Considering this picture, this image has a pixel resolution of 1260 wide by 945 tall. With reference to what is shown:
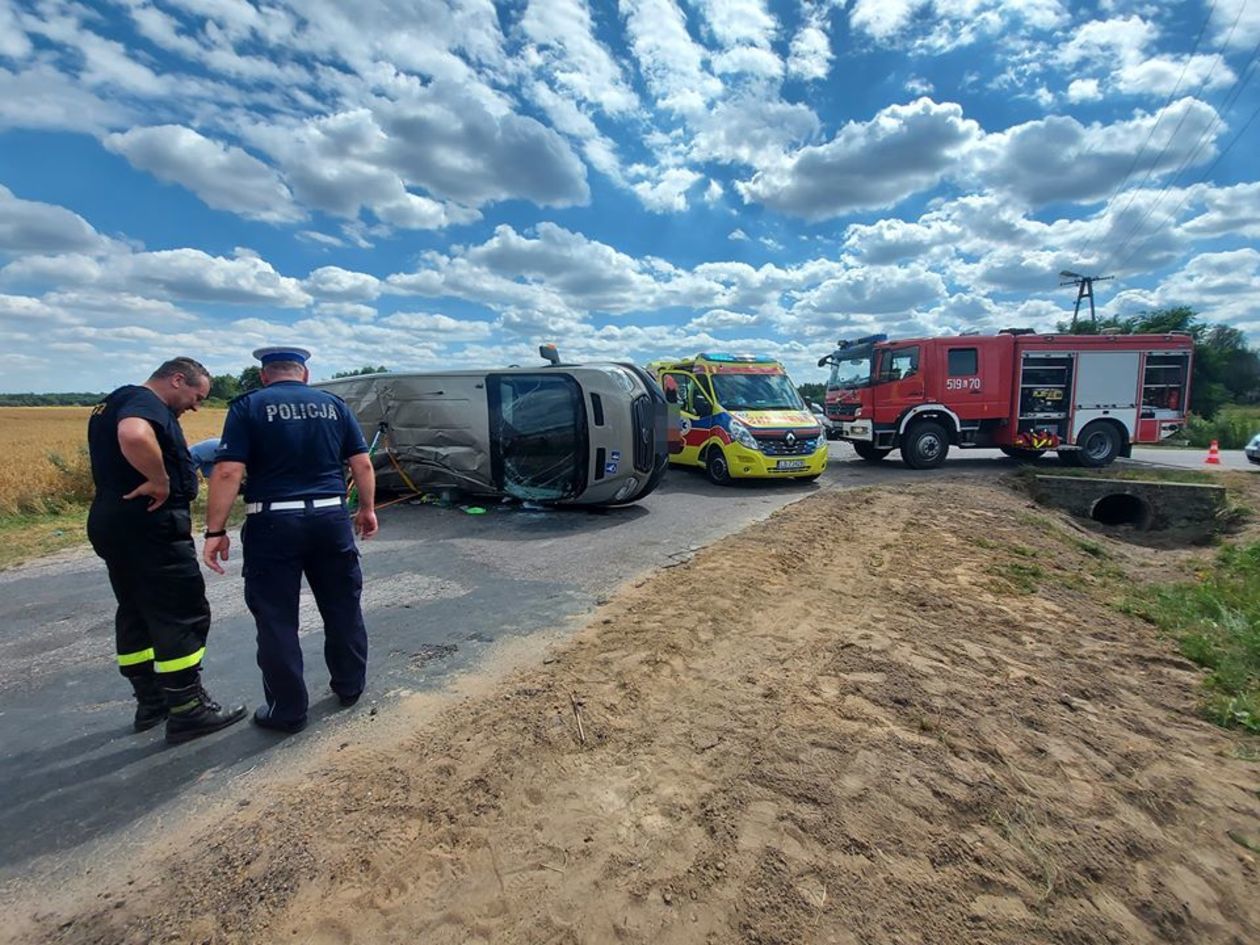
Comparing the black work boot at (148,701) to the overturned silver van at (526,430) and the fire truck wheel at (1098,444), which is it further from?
the fire truck wheel at (1098,444)

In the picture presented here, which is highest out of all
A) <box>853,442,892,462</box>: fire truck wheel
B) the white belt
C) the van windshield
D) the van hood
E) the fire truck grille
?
the van windshield

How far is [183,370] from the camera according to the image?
323cm

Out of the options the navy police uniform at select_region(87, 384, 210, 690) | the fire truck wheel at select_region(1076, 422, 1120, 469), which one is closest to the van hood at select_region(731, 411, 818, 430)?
the fire truck wheel at select_region(1076, 422, 1120, 469)

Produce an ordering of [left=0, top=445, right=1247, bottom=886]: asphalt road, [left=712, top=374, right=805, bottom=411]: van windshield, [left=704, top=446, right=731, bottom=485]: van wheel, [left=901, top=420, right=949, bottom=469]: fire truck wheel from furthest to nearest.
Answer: [left=901, top=420, right=949, bottom=469]: fire truck wheel, [left=712, top=374, right=805, bottom=411]: van windshield, [left=704, top=446, right=731, bottom=485]: van wheel, [left=0, top=445, right=1247, bottom=886]: asphalt road

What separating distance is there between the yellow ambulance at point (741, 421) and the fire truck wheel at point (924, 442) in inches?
103

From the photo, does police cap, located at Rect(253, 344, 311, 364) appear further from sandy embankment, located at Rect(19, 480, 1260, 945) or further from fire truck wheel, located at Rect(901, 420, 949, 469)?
fire truck wheel, located at Rect(901, 420, 949, 469)

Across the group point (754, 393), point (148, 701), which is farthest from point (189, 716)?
point (754, 393)

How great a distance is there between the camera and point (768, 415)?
36.8ft

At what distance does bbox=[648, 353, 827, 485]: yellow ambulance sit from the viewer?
35.6 feet

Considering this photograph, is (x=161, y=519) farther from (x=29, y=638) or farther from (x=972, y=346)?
(x=972, y=346)

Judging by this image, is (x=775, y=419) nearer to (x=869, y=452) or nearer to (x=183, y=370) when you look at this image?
(x=869, y=452)

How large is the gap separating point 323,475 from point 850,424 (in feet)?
41.1

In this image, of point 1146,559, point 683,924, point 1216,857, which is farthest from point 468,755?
point 1146,559

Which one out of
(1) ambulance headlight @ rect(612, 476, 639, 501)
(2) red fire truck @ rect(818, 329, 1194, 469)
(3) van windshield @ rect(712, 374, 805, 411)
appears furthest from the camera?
(2) red fire truck @ rect(818, 329, 1194, 469)
